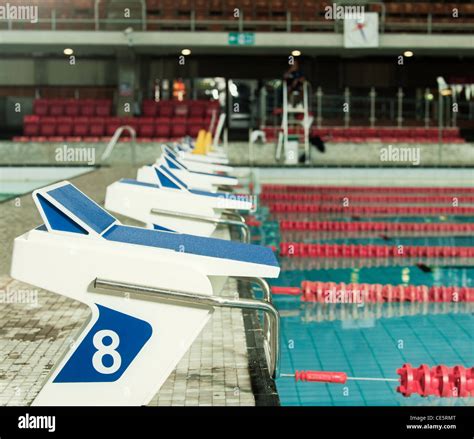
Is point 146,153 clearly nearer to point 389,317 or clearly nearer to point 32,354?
point 389,317

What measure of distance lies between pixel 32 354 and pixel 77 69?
64.5ft

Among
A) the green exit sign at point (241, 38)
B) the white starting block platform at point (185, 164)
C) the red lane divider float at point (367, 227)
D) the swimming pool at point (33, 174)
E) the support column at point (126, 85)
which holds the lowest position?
the red lane divider float at point (367, 227)

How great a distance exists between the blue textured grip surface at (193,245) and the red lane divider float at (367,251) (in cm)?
429

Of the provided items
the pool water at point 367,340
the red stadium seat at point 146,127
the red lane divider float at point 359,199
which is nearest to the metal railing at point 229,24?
the red stadium seat at point 146,127

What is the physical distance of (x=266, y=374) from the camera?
3.38m

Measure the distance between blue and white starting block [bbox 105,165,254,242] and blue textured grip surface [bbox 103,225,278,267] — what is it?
1386mm

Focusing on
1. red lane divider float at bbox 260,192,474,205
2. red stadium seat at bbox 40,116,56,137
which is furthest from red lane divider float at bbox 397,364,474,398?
red stadium seat at bbox 40,116,56,137

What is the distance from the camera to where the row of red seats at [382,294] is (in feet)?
19.1

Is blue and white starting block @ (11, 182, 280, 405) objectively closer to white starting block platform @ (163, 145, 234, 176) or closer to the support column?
white starting block platform @ (163, 145, 234, 176)

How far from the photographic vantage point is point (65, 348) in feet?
12.6

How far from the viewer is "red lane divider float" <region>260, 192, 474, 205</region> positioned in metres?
11.7

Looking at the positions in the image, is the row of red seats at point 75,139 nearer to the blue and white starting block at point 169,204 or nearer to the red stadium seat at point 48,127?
the red stadium seat at point 48,127

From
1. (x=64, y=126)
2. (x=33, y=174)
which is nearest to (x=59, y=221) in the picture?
(x=33, y=174)
